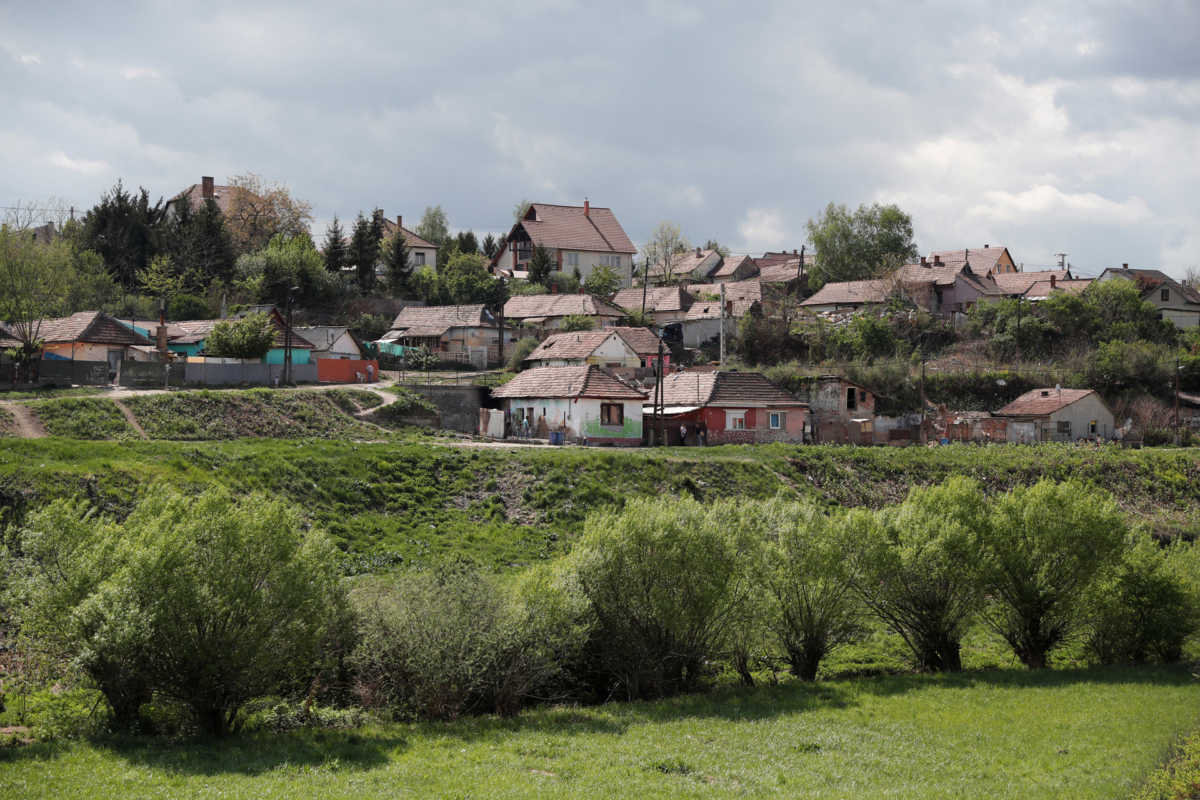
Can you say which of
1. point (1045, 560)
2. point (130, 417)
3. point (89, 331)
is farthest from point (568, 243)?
point (1045, 560)

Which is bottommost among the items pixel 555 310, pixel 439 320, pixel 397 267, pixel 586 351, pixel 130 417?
pixel 130 417

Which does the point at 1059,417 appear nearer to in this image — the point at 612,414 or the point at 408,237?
the point at 612,414

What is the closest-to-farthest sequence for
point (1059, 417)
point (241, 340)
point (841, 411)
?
point (241, 340), point (1059, 417), point (841, 411)

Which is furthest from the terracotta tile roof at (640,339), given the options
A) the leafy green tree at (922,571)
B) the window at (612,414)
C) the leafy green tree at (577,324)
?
the leafy green tree at (922,571)

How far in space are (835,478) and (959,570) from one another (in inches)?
852

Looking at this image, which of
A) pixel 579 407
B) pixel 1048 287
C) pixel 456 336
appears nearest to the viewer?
pixel 579 407

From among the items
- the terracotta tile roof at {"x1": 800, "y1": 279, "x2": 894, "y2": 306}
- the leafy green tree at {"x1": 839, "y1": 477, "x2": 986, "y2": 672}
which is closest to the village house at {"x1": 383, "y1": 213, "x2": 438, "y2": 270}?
the terracotta tile roof at {"x1": 800, "y1": 279, "x2": 894, "y2": 306}

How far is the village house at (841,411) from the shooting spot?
218 ft

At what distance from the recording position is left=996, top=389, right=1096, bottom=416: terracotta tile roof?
215 feet

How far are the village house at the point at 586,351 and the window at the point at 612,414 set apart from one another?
1246 cm

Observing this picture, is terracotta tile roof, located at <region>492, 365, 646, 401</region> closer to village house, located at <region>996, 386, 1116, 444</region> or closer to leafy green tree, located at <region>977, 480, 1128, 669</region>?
village house, located at <region>996, 386, 1116, 444</region>

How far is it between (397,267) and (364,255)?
2.97 meters

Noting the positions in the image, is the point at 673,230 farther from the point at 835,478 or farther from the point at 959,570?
the point at 959,570

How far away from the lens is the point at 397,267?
90.1 m
